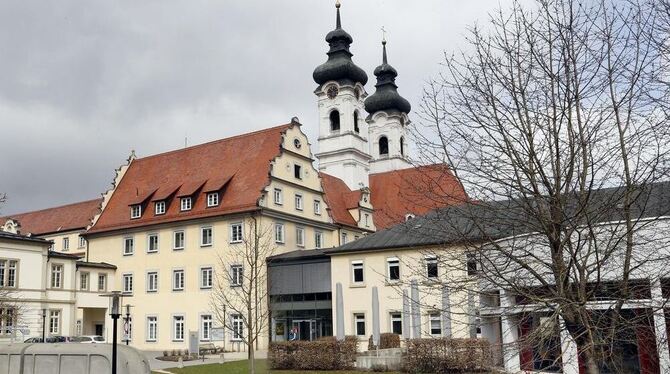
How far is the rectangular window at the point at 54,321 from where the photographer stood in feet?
141

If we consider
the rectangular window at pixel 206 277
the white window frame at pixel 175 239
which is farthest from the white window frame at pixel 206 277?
the white window frame at pixel 175 239

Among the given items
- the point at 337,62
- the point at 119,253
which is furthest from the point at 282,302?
the point at 337,62

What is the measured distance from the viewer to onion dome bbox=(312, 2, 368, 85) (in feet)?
241

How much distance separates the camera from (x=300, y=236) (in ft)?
154

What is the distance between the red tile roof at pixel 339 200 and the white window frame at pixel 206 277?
1067cm

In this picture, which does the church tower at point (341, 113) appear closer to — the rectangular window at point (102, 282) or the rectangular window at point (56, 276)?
the rectangular window at point (102, 282)

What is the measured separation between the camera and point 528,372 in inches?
397

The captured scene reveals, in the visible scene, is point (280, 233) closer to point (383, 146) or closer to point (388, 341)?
point (388, 341)

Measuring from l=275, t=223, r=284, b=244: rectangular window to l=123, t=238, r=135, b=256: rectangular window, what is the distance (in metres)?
11.0

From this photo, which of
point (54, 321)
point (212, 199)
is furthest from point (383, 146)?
point (54, 321)

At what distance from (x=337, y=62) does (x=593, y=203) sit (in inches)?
2620

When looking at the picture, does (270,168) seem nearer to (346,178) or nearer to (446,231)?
(346,178)

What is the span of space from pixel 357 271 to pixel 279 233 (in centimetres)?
961

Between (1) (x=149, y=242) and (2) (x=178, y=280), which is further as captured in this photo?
(1) (x=149, y=242)
